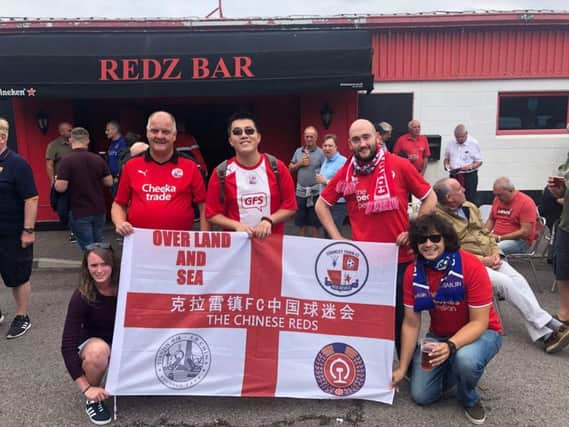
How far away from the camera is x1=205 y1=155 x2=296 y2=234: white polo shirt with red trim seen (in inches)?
134

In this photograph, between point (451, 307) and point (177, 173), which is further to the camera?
point (177, 173)

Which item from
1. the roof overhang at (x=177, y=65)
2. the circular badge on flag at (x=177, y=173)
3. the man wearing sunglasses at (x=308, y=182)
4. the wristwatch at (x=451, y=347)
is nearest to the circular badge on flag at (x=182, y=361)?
the circular badge on flag at (x=177, y=173)

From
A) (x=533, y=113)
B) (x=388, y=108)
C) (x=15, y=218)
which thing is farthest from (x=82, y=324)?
(x=533, y=113)

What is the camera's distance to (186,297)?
10.7 feet

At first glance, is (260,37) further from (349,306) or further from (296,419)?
(296,419)

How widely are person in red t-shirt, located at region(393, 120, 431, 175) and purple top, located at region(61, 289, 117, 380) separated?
625 centimetres

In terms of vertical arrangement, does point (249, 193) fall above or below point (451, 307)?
above

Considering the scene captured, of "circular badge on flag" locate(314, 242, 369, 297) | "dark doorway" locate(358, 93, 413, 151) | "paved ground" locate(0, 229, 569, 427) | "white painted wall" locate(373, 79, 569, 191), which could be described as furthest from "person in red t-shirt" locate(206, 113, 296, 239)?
"white painted wall" locate(373, 79, 569, 191)

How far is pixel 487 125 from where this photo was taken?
9.22m

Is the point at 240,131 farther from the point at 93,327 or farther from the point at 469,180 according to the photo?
the point at 469,180

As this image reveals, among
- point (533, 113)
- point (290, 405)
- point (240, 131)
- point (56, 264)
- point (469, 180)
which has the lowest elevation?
point (290, 405)

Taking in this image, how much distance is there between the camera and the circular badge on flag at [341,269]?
129 inches

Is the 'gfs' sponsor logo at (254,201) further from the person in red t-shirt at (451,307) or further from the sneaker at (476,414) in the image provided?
the sneaker at (476,414)

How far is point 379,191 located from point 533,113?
763cm
